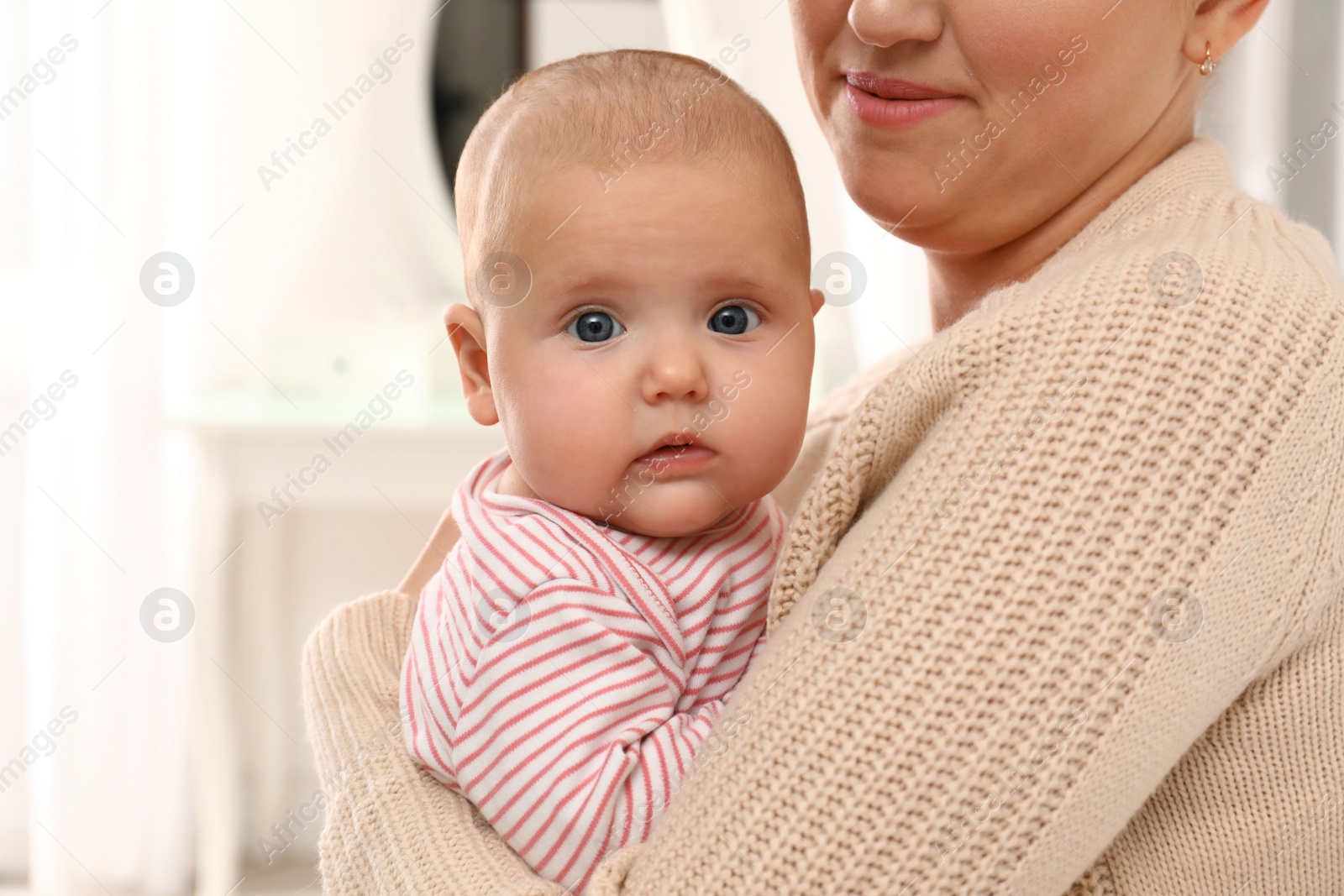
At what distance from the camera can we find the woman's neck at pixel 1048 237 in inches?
35.4

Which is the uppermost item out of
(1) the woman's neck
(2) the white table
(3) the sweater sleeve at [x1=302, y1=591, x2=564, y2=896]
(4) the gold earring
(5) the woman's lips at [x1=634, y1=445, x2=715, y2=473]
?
(4) the gold earring

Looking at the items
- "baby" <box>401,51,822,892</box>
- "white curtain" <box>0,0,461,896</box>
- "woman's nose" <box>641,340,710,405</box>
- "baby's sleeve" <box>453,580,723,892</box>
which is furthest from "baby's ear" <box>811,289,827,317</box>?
"white curtain" <box>0,0,461,896</box>

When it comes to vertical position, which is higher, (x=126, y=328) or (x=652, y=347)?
(x=652, y=347)

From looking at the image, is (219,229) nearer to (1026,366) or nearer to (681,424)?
(681,424)

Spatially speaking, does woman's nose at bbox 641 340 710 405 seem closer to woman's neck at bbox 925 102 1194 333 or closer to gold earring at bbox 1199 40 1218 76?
woman's neck at bbox 925 102 1194 333

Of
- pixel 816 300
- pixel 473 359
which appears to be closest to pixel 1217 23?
pixel 816 300

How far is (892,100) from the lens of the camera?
91 centimetres

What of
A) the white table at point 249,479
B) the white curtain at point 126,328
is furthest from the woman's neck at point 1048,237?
the white curtain at point 126,328

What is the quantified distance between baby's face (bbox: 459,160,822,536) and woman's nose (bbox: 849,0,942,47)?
164 millimetres

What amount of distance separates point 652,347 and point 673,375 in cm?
3

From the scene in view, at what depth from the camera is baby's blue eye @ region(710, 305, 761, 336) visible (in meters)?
0.80

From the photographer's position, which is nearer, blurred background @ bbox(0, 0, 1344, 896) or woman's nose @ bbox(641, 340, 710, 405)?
woman's nose @ bbox(641, 340, 710, 405)

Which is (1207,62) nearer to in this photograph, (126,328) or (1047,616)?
(1047,616)

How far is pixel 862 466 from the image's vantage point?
0.70 m
